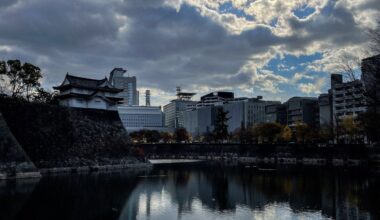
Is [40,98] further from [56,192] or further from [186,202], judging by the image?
[186,202]

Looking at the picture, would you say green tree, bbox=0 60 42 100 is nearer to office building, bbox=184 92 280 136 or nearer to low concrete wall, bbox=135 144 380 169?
low concrete wall, bbox=135 144 380 169

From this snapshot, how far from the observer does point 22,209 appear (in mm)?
26594

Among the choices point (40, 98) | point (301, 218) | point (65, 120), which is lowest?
point (301, 218)

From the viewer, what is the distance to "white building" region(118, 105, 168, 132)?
178 metres

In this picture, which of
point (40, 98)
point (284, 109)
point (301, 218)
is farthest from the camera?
point (284, 109)

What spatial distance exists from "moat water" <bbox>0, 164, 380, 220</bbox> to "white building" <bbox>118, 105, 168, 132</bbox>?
13228cm

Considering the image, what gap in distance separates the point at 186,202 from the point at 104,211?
7052 mm

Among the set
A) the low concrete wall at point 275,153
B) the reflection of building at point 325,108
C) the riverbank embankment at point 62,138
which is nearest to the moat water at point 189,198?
the riverbank embankment at point 62,138

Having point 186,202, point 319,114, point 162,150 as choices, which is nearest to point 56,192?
point 186,202

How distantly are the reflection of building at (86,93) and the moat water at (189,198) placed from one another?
61.3 feet

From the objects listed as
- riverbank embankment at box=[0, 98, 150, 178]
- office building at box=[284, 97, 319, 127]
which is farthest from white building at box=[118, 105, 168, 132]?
riverbank embankment at box=[0, 98, 150, 178]

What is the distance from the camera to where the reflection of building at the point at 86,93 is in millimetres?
61031

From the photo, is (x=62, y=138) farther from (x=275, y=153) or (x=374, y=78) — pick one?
(x=275, y=153)

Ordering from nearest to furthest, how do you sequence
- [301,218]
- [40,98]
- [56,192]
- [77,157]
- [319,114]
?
[301,218], [56,192], [77,157], [40,98], [319,114]
